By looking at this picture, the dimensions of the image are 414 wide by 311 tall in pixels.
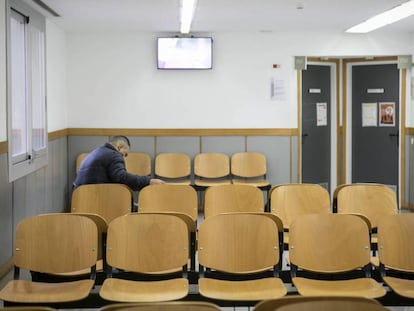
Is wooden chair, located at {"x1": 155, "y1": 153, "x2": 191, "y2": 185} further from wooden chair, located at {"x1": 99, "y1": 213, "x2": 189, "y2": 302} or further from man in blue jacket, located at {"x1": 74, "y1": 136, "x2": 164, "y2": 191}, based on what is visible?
wooden chair, located at {"x1": 99, "y1": 213, "x2": 189, "y2": 302}

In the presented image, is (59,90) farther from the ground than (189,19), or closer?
closer

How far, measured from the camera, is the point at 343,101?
1055 centimetres

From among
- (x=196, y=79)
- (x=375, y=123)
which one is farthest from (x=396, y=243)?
(x=375, y=123)

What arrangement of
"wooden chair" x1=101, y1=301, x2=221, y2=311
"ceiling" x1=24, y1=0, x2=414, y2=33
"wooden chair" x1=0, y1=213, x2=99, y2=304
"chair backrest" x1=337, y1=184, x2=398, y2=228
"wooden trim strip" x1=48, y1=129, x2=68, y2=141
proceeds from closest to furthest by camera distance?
1. "wooden chair" x1=101, y1=301, x2=221, y2=311
2. "wooden chair" x1=0, y1=213, x2=99, y2=304
3. "chair backrest" x1=337, y1=184, x2=398, y2=228
4. "ceiling" x1=24, y1=0, x2=414, y2=33
5. "wooden trim strip" x1=48, y1=129, x2=68, y2=141

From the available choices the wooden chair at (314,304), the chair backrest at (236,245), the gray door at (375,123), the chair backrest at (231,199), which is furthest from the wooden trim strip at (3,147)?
the gray door at (375,123)

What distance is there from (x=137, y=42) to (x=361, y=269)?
6.04 m

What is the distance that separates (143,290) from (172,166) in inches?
212

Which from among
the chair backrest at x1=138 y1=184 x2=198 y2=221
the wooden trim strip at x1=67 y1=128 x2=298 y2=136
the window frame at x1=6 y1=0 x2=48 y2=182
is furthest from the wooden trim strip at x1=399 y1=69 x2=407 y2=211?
the window frame at x1=6 y1=0 x2=48 y2=182

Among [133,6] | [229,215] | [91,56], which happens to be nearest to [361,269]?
[229,215]

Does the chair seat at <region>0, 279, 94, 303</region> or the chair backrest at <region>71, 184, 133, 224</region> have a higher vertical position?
the chair backrest at <region>71, 184, 133, 224</region>

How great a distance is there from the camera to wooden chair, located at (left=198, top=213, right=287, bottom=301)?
433 centimetres

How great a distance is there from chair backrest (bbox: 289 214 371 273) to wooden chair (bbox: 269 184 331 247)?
1374 millimetres

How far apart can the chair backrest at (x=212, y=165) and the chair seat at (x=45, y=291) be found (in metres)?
5.25

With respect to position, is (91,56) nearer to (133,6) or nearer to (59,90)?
(59,90)
